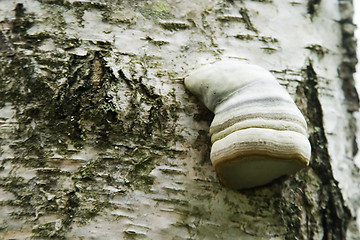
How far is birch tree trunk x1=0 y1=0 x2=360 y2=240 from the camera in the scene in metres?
1.71

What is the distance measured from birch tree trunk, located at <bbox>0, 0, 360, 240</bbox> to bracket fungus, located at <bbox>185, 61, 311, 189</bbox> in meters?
0.13

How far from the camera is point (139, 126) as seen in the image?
1.79m

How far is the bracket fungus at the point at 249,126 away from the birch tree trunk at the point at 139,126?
13cm

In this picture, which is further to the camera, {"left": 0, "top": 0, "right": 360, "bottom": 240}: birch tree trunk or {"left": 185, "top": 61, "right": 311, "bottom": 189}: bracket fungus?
{"left": 0, "top": 0, "right": 360, "bottom": 240}: birch tree trunk

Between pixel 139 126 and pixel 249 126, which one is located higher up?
pixel 249 126

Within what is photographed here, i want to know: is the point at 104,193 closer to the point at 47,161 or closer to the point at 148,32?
the point at 47,161

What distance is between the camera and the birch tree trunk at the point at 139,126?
171cm

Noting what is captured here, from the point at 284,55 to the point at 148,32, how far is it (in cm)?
72

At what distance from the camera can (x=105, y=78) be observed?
6.01 ft

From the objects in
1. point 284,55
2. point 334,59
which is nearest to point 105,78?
point 284,55

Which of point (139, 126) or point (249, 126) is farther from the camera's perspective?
point (139, 126)

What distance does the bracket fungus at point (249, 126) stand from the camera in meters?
1.53

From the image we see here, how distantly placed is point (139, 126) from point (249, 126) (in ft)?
1.64

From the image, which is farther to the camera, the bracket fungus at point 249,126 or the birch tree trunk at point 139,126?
the birch tree trunk at point 139,126
